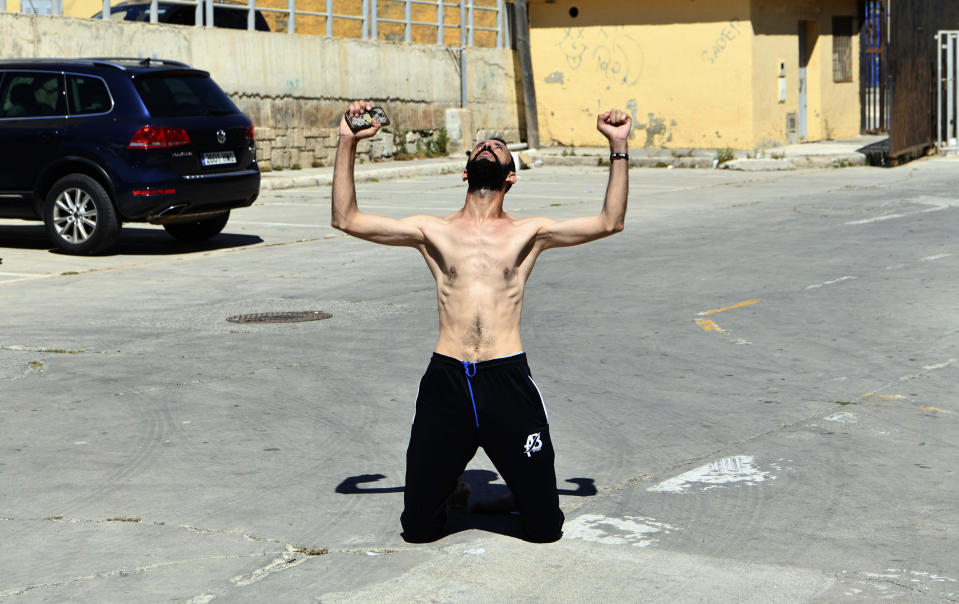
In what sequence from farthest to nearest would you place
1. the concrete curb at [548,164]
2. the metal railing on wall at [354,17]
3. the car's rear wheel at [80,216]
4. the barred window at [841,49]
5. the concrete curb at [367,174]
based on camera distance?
the barred window at [841,49] → the metal railing on wall at [354,17] → the concrete curb at [548,164] → the concrete curb at [367,174] → the car's rear wheel at [80,216]

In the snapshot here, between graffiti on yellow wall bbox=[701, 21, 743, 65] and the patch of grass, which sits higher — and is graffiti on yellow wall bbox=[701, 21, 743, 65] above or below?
above

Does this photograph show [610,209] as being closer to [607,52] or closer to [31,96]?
[31,96]

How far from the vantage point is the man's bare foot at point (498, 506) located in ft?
16.9

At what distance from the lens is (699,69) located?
29.2 meters

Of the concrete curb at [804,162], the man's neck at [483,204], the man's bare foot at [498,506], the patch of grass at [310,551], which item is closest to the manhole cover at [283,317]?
the man's bare foot at [498,506]

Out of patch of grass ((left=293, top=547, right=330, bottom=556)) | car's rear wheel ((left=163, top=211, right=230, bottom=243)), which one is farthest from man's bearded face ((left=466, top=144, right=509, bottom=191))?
car's rear wheel ((left=163, top=211, right=230, bottom=243))

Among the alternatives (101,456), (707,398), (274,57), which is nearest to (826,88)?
(274,57)

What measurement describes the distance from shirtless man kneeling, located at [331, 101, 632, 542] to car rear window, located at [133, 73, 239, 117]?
30.2 feet

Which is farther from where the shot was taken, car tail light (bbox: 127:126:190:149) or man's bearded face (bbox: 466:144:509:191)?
car tail light (bbox: 127:126:190:149)

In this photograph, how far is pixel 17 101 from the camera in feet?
46.1

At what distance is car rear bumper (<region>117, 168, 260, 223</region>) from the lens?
13.3 meters

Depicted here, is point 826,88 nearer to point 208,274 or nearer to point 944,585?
point 208,274

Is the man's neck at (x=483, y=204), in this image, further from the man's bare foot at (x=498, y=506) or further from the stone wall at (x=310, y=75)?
the stone wall at (x=310, y=75)

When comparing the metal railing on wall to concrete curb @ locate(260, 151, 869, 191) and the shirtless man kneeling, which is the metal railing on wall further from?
the shirtless man kneeling
